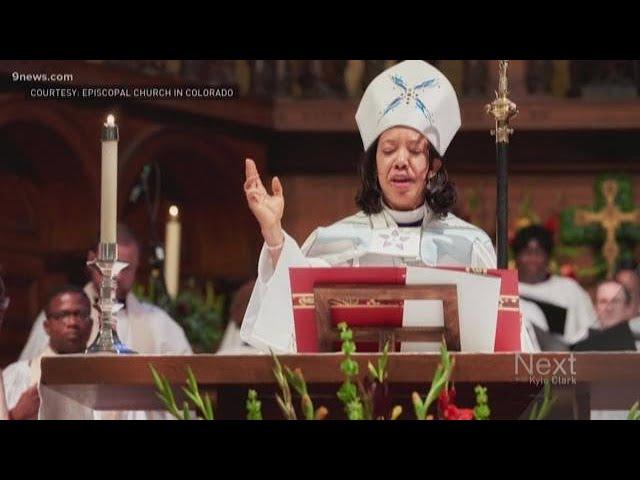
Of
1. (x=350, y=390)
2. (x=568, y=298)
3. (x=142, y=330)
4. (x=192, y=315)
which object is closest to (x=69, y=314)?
(x=142, y=330)

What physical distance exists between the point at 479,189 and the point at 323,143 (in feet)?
3.81

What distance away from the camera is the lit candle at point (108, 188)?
15.0ft

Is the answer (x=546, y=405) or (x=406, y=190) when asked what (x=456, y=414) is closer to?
(x=546, y=405)

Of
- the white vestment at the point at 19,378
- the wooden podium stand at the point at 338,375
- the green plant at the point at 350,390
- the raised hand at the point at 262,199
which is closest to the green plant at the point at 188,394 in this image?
the wooden podium stand at the point at 338,375

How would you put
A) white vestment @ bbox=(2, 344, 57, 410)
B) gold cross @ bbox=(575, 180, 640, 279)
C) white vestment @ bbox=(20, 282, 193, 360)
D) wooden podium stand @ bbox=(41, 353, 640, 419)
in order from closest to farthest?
wooden podium stand @ bbox=(41, 353, 640, 419) < white vestment @ bbox=(2, 344, 57, 410) < white vestment @ bbox=(20, 282, 193, 360) < gold cross @ bbox=(575, 180, 640, 279)

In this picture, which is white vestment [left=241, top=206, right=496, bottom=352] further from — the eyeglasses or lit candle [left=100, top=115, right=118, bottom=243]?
the eyeglasses

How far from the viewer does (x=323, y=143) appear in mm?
13664

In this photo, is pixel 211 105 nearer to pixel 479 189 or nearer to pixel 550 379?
pixel 479 189

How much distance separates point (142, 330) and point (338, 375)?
5.87 m

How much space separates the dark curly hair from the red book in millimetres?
880

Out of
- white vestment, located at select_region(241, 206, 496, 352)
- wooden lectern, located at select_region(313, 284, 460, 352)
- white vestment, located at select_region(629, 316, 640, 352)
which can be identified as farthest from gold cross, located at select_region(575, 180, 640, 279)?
wooden lectern, located at select_region(313, 284, 460, 352)

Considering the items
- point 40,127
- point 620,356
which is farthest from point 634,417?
point 40,127

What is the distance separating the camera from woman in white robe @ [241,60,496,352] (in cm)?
538

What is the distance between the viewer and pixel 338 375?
13.1ft
